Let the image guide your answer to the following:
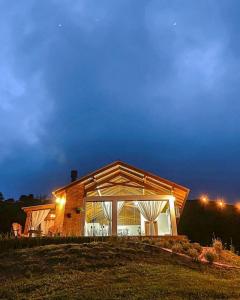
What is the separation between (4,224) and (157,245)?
84.0ft

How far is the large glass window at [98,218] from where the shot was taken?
17491 millimetres

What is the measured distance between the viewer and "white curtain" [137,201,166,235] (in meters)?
17.6

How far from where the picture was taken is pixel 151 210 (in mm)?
17703

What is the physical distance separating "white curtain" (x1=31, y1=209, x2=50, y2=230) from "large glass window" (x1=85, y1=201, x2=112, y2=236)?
3.87 metres

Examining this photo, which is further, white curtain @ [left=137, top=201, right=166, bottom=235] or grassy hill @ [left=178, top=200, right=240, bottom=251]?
grassy hill @ [left=178, top=200, right=240, bottom=251]

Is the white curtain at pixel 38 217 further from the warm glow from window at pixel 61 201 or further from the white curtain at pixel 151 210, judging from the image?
the white curtain at pixel 151 210

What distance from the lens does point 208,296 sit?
7188mm

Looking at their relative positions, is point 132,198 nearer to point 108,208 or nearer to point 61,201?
point 108,208

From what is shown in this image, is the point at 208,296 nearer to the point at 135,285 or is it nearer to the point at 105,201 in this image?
the point at 135,285

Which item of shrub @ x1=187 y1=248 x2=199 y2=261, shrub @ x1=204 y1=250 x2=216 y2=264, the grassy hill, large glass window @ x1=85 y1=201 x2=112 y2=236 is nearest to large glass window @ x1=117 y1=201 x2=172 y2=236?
large glass window @ x1=85 y1=201 x2=112 y2=236

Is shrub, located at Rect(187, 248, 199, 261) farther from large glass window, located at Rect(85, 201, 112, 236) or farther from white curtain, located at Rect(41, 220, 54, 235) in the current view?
white curtain, located at Rect(41, 220, 54, 235)

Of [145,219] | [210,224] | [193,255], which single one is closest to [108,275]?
[193,255]

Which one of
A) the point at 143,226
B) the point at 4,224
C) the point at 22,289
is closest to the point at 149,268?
the point at 22,289

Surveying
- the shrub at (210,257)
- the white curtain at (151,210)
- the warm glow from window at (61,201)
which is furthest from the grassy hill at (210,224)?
the shrub at (210,257)
